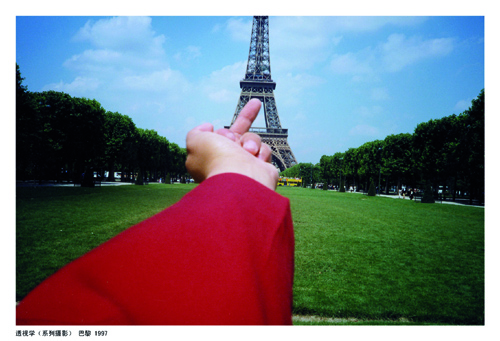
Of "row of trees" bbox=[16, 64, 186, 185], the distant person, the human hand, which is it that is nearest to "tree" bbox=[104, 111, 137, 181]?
"row of trees" bbox=[16, 64, 186, 185]

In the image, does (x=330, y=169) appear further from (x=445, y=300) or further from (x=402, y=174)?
(x=445, y=300)

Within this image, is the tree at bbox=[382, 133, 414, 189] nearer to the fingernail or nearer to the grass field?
the grass field

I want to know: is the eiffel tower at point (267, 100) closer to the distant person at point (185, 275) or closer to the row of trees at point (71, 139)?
the row of trees at point (71, 139)

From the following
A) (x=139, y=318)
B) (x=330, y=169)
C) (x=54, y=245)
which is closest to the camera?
(x=139, y=318)

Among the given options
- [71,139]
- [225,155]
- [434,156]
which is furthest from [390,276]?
[434,156]

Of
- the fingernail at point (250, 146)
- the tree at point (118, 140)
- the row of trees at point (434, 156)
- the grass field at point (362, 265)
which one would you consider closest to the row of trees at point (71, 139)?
the tree at point (118, 140)

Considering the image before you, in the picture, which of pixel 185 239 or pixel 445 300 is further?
pixel 445 300

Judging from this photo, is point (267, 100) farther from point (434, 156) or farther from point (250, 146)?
point (250, 146)

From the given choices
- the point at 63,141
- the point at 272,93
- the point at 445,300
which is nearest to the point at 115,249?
the point at 445,300
